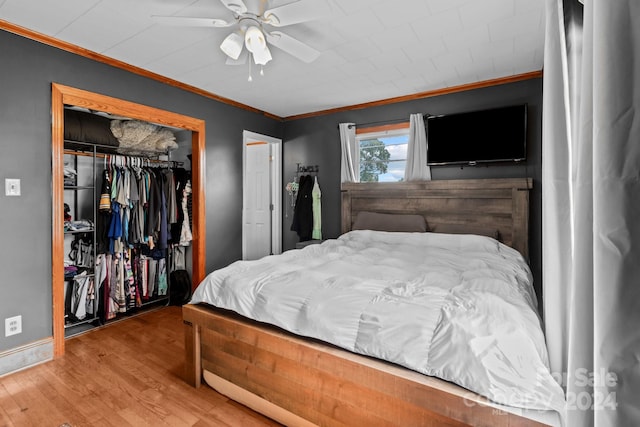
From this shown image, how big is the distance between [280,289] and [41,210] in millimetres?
2101

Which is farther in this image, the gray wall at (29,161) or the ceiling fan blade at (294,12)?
the gray wall at (29,161)

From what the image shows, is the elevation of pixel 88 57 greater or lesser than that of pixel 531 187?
greater

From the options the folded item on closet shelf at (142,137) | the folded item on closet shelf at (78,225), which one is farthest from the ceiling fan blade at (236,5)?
the folded item on closet shelf at (78,225)

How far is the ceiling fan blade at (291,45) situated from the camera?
2.08 meters

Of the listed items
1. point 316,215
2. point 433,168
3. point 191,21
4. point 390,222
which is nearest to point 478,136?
point 433,168

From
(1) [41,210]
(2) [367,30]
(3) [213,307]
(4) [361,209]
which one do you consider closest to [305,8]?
(2) [367,30]

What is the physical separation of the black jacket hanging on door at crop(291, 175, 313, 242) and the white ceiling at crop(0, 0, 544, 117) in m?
1.36

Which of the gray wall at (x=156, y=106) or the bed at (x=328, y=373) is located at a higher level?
the gray wall at (x=156, y=106)

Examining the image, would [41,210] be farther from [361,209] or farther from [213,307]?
[361,209]

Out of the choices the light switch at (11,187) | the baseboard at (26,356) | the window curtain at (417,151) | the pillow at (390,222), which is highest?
the window curtain at (417,151)

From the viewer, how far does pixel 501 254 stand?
276cm

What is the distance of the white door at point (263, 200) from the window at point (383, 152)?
1.37 metres

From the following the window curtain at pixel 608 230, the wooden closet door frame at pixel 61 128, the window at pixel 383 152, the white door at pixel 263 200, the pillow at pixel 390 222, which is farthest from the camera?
the white door at pixel 263 200

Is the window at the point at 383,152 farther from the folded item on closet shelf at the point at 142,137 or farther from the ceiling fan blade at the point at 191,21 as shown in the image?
the ceiling fan blade at the point at 191,21
